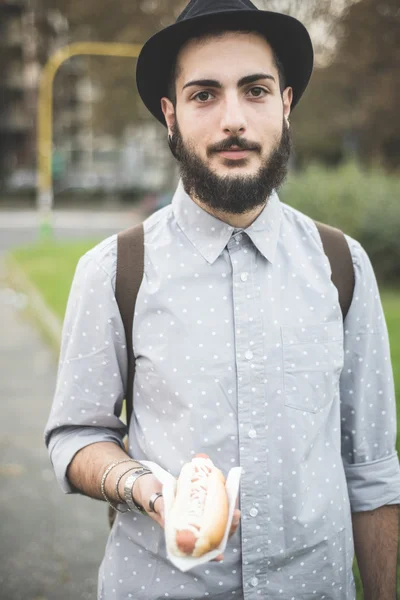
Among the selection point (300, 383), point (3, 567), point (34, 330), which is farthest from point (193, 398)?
point (34, 330)

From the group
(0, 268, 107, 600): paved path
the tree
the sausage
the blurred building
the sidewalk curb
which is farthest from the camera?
the blurred building

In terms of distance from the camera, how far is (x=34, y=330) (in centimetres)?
902

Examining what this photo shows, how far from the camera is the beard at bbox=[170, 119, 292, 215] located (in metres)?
1.74

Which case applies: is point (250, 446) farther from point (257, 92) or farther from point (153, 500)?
point (257, 92)

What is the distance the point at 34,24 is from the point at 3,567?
41.3 m

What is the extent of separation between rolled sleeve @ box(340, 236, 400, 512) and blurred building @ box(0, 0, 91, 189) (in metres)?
34.8

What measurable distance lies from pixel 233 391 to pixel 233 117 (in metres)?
0.67

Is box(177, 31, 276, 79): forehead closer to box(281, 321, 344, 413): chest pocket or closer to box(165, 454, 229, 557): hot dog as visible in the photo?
box(281, 321, 344, 413): chest pocket

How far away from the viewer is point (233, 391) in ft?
5.59

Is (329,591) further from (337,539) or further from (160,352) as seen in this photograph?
(160,352)

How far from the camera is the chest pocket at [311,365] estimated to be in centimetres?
174

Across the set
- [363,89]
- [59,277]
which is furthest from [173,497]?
[363,89]

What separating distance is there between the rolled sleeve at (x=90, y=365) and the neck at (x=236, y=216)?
0.27 m

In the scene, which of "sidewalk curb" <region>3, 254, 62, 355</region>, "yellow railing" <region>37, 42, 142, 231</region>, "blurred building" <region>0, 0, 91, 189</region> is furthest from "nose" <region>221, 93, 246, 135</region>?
"blurred building" <region>0, 0, 91, 189</region>
